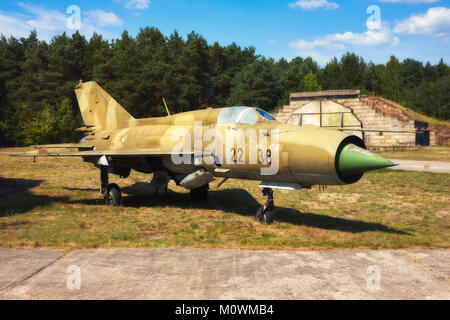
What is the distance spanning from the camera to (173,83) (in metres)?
52.5

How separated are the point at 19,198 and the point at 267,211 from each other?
366 inches

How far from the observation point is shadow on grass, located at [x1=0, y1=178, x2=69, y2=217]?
11109mm

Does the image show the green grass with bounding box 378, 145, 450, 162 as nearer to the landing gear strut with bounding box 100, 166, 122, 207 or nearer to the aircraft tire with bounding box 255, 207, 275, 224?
the aircraft tire with bounding box 255, 207, 275, 224

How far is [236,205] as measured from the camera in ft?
42.4

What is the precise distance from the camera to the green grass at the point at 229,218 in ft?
25.9

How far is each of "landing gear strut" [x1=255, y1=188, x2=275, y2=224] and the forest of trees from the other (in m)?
39.6

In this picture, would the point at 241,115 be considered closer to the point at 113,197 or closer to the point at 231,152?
the point at 231,152

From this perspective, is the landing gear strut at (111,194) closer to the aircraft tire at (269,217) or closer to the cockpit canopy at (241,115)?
the cockpit canopy at (241,115)

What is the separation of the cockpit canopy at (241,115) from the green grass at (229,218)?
2943mm

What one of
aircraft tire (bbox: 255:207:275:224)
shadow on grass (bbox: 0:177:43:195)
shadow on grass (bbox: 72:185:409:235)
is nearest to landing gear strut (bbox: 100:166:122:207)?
shadow on grass (bbox: 72:185:409:235)

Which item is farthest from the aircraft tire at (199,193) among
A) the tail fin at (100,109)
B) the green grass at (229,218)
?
the tail fin at (100,109)

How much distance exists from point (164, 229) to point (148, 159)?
376 cm

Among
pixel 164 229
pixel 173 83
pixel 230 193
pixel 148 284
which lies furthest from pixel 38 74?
pixel 148 284
